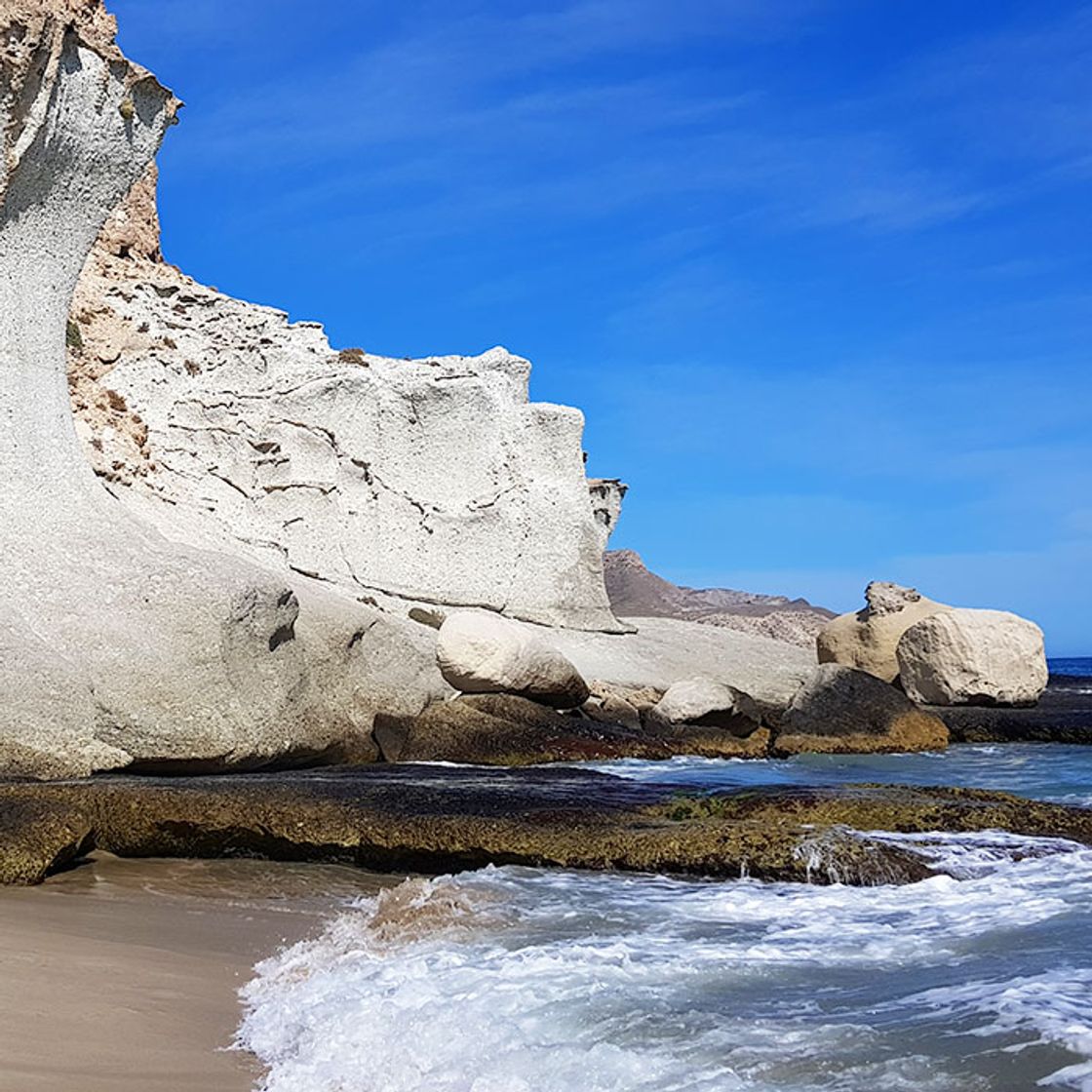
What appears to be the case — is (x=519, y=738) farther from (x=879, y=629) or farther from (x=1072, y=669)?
(x=1072, y=669)

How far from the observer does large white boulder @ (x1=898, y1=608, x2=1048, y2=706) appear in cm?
1870

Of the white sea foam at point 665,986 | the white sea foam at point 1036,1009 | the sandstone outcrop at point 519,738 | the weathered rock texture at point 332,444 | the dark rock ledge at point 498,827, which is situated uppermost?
the weathered rock texture at point 332,444

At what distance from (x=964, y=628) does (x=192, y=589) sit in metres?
12.1

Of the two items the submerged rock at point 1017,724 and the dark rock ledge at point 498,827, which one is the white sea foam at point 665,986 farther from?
the submerged rock at point 1017,724

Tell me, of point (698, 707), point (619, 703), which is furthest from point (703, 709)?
point (619, 703)

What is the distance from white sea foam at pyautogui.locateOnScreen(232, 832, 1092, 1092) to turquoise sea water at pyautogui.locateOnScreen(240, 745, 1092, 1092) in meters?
0.01

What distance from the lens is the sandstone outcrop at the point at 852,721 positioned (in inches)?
555

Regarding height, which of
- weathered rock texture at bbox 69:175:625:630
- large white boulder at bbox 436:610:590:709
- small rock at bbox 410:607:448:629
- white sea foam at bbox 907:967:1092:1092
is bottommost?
white sea foam at bbox 907:967:1092:1092

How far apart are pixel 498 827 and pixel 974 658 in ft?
44.6

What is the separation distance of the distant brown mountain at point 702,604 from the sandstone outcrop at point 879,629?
18.1m

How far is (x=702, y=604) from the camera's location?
217ft

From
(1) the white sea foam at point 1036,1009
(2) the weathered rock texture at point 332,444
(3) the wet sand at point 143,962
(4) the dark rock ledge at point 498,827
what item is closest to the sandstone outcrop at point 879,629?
(2) the weathered rock texture at point 332,444

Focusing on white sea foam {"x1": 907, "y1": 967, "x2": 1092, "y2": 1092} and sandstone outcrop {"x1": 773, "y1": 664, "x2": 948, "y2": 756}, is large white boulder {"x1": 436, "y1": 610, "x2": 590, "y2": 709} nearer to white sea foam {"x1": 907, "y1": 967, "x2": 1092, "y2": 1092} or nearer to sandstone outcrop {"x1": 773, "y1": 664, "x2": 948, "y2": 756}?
sandstone outcrop {"x1": 773, "y1": 664, "x2": 948, "y2": 756}

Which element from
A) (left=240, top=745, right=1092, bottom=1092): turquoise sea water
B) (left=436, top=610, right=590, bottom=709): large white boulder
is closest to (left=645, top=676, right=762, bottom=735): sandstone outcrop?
(left=436, top=610, right=590, bottom=709): large white boulder
